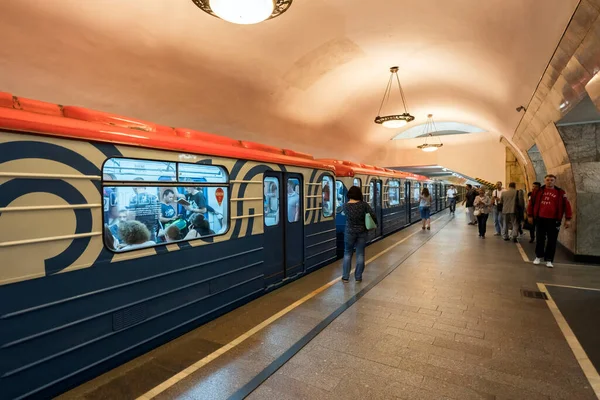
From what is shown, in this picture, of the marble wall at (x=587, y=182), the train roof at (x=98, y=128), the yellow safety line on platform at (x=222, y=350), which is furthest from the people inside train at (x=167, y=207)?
the marble wall at (x=587, y=182)

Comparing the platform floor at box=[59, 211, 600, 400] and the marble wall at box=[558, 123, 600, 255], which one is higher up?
the marble wall at box=[558, 123, 600, 255]

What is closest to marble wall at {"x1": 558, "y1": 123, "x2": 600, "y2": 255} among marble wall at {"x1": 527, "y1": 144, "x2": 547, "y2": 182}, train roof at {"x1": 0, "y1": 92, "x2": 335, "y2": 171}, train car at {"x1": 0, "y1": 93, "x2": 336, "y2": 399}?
marble wall at {"x1": 527, "y1": 144, "x2": 547, "y2": 182}

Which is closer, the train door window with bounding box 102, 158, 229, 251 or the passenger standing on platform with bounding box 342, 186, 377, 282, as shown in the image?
the train door window with bounding box 102, 158, 229, 251

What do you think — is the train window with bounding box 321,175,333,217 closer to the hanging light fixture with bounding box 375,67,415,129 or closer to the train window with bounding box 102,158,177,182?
the train window with bounding box 102,158,177,182

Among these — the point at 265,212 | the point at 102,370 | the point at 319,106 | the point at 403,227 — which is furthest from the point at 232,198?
the point at 403,227

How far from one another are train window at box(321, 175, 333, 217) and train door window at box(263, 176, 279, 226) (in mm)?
1422

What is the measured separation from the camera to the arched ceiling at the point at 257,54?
17.7 ft

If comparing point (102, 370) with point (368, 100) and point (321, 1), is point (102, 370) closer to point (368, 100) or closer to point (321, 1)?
point (321, 1)

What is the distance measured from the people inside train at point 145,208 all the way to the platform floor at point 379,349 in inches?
49.9

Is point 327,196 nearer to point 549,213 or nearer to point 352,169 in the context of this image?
point 352,169

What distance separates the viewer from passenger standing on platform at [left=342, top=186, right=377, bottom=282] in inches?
211

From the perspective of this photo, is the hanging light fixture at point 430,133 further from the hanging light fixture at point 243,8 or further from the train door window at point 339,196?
the hanging light fixture at point 243,8

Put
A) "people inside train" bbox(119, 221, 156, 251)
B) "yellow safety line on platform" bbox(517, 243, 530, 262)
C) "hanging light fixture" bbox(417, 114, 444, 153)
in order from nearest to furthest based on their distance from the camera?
"people inside train" bbox(119, 221, 156, 251) < "yellow safety line on platform" bbox(517, 243, 530, 262) < "hanging light fixture" bbox(417, 114, 444, 153)

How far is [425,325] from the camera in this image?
12.7 feet
